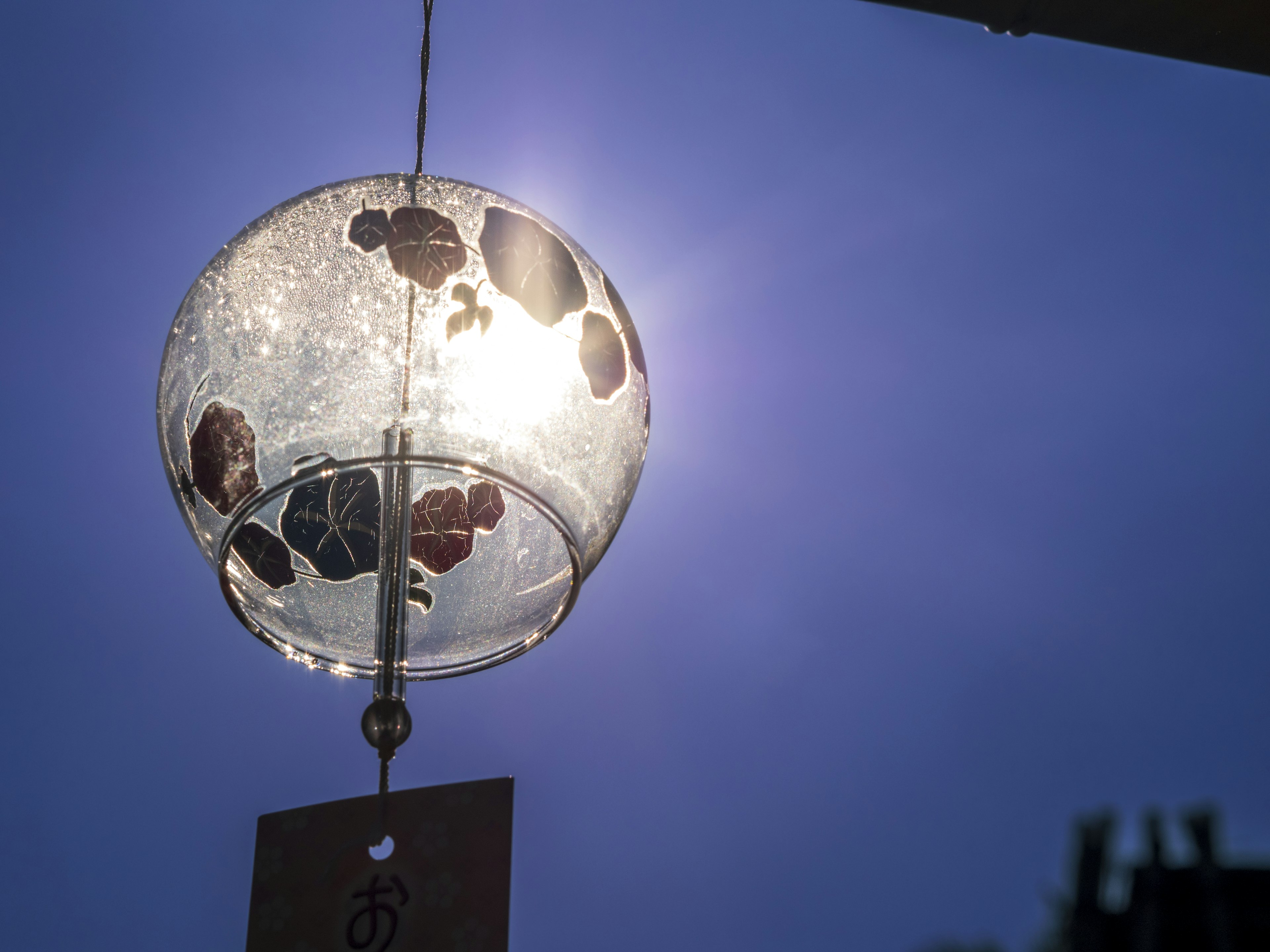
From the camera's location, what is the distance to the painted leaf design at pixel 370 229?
1.02 metres

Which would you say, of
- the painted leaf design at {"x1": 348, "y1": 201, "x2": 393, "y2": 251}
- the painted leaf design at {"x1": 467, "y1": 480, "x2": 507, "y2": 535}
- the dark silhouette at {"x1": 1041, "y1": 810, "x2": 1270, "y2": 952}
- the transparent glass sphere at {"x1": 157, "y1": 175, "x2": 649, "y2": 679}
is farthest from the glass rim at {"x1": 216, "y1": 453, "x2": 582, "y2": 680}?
the dark silhouette at {"x1": 1041, "y1": 810, "x2": 1270, "y2": 952}

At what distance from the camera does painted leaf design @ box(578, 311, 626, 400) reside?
1.07 metres

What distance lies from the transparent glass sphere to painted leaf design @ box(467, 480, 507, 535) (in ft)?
0.16

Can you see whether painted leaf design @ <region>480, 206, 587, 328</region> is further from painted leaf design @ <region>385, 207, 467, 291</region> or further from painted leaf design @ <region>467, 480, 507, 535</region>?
painted leaf design @ <region>467, 480, 507, 535</region>

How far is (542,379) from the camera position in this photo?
1024 millimetres

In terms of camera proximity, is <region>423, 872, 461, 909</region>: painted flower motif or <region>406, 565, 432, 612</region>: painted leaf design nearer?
<region>423, 872, 461, 909</region>: painted flower motif

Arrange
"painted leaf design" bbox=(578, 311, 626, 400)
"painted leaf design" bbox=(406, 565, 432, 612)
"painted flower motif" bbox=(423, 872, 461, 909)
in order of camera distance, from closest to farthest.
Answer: "painted flower motif" bbox=(423, 872, 461, 909), "painted leaf design" bbox=(578, 311, 626, 400), "painted leaf design" bbox=(406, 565, 432, 612)

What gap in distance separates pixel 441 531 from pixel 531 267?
41 centimetres

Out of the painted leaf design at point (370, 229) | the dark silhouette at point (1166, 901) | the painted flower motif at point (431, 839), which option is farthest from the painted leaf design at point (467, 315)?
the dark silhouette at point (1166, 901)

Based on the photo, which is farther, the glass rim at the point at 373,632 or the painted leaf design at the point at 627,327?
the painted leaf design at the point at 627,327

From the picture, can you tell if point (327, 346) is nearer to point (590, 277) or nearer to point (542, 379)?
point (542, 379)

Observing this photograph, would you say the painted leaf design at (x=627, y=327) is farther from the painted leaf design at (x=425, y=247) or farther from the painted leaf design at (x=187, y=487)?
the painted leaf design at (x=187, y=487)

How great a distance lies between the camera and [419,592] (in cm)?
122

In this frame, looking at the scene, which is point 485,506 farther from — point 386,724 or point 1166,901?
point 1166,901
